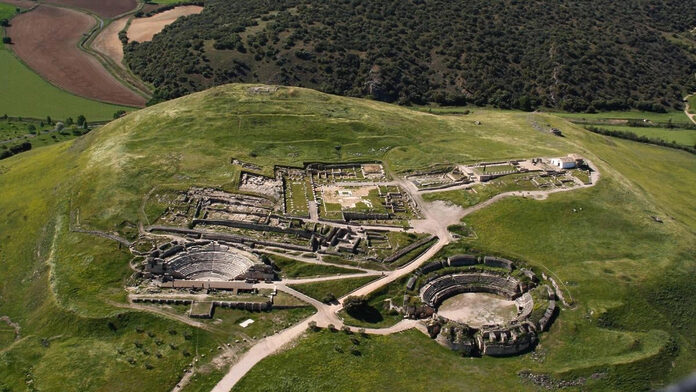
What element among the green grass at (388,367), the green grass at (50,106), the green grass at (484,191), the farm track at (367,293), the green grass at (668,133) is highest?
Result: the green grass at (50,106)

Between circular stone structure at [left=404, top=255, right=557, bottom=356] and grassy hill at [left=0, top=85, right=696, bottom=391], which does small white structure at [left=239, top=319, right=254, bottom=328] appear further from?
circular stone structure at [left=404, top=255, right=557, bottom=356]

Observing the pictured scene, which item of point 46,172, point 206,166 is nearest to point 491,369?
point 206,166

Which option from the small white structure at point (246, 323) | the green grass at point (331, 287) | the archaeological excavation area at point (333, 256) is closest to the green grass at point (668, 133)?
the archaeological excavation area at point (333, 256)

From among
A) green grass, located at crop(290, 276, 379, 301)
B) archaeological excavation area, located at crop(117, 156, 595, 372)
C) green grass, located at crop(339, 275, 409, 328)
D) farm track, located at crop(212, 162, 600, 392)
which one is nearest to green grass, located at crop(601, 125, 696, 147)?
archaeological excavation area, located at crop(117, 156, 595, 372)

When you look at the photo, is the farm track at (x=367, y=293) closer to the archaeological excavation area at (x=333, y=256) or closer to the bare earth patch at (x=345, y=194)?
the archaeological excavation area at (x=333, y=256)

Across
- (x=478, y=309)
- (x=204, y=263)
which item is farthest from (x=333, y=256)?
(x=478, y=309)
